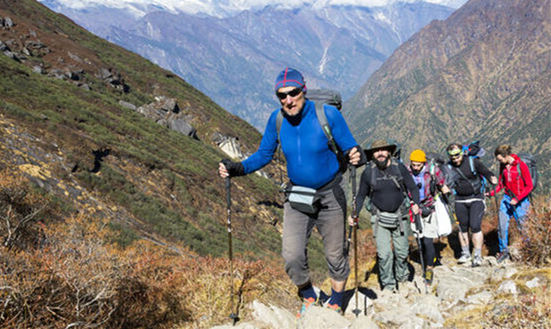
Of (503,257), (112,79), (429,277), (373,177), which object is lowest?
(112,79)

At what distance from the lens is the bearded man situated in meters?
5.75

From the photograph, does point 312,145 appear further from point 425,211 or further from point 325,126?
point 425,211

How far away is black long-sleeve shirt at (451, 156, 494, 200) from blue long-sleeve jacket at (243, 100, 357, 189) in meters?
4.34

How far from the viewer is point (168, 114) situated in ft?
132

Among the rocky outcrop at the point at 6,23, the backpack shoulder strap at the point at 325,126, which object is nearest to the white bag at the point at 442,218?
the backpack shoulder strap at the point at 325,126

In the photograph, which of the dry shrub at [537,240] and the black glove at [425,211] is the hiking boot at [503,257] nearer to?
the dry shrub at [537,240]

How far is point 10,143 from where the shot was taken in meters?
12.4

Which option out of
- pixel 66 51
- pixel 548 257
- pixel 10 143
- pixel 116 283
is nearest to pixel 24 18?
pixel 66 51

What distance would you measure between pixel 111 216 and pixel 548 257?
12476 mm

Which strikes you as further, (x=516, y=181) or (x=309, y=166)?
(x=516, y=181)

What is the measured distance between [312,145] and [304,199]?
0.60m

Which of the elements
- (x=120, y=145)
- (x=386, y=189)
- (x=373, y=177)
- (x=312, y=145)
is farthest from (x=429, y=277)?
(x=120, y=145)

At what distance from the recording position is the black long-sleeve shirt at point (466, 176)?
22.7 ft

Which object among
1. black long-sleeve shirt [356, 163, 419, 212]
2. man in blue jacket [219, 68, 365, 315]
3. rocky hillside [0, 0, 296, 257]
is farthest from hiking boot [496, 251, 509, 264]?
Answer: rocky hillside [0, 0, 296, 257]
